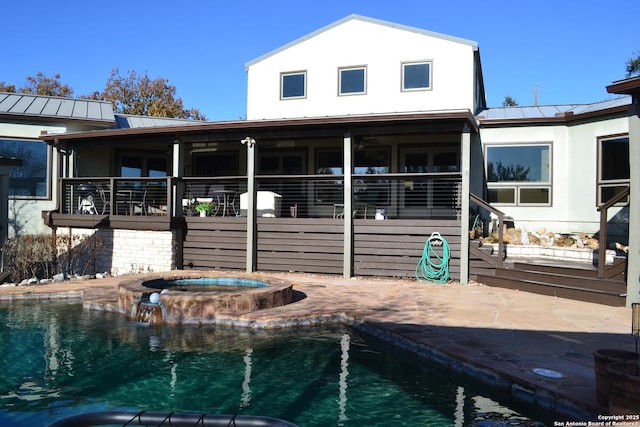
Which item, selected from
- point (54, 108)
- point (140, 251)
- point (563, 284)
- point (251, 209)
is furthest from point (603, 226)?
point (54, 108)

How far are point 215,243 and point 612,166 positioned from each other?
954 centimetres

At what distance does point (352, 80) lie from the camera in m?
14.0

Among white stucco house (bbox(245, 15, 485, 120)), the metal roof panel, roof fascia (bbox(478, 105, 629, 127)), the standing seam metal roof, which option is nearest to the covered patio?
roof fascia (bbox(478, 105, 629, 127))

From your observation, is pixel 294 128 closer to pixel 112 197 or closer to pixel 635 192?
pixel 112 197

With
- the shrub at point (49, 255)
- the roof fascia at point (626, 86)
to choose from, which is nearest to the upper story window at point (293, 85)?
the shrub at point (49, 255)

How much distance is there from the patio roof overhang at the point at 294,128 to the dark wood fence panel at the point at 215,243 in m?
2.14

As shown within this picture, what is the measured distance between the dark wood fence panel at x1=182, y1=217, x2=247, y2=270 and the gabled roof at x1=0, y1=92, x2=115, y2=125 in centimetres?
479

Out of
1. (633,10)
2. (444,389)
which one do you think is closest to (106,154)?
(444,389)

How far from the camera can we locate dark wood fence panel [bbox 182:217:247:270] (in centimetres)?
1200

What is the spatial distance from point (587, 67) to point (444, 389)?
27.9 metres

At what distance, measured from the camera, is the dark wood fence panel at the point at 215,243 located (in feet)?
39.4

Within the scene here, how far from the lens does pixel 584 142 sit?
1140 centimetres

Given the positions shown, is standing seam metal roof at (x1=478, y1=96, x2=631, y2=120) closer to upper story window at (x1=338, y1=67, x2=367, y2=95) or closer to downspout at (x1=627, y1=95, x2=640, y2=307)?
upper story window at (x1=338, y1=67, x2=367, y2=95)

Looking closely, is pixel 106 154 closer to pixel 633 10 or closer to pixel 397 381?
pixel 397 381
